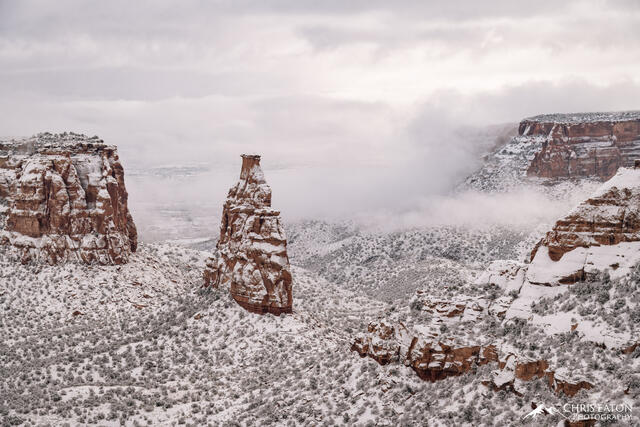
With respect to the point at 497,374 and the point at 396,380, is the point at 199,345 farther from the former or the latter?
the point at 497,374

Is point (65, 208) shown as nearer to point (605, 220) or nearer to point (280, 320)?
point (280, 320)

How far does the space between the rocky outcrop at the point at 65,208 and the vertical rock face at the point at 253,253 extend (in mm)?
20993

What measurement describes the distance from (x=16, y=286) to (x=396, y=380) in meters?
60.4

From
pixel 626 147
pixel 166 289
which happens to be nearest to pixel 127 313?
pixel 166 289

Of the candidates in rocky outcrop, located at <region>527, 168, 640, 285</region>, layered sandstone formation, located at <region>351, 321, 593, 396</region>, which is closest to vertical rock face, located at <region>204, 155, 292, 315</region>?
layered sandstone formation, located at <region>351, 321, 593, 396</region>

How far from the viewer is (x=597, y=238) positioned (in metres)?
38.2

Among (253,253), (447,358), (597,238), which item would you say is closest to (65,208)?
(253,253)

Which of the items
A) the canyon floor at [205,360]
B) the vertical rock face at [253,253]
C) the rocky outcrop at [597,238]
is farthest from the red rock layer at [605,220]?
the vertical rock face at [253,253]

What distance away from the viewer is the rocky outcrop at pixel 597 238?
37.2m

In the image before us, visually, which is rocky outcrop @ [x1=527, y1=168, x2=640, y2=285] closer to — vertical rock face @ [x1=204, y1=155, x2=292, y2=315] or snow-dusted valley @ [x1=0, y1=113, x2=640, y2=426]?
snow-dusted valley @ [x1=0, y1=113, x2=640, y2=426]

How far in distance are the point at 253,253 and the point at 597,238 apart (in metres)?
39.7

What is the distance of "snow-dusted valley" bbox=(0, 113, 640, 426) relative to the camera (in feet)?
109

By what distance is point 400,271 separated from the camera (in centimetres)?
11825

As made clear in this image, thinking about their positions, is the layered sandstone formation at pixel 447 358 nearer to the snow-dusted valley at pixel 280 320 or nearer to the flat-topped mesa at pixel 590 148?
the snow-dusted valley at pixel 280 320
